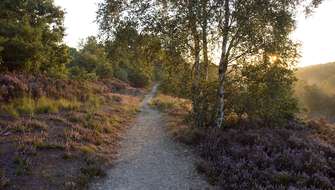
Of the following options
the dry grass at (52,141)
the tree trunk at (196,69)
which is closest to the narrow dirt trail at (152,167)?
the dry grass at (52,141)

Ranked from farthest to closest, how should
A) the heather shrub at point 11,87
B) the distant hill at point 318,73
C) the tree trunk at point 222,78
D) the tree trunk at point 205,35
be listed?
the distant hill at point 318,73 → the heather shrub at point 11,87 → the tree trunk at point 222,78 → the tree trunk at point 205,35

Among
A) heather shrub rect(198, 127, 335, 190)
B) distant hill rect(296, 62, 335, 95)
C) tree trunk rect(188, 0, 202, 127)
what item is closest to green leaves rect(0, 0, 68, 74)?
tree trunk rect(188, 0, 202, 127)

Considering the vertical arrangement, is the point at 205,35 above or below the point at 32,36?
below

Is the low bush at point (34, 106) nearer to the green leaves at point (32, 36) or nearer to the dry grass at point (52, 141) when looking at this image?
the dry grass at point (52, 141)

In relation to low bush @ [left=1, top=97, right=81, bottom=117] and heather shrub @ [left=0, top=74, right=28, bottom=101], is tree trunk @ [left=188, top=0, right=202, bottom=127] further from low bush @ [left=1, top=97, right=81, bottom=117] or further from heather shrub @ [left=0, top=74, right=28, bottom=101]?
heather shrub @ [left=0, top=74, right=28, bottom=101]

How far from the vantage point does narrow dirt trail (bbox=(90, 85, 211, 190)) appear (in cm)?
898

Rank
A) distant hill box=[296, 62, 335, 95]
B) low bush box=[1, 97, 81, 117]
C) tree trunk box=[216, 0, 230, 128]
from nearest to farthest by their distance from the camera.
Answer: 1. low bush box=[1, 97, 81, 117]
2. tree trunk box=[216, 0, 230, 128]
3. distant hill box=[296, 62, 335, 95]

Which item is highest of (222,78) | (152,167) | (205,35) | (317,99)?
(205,35)

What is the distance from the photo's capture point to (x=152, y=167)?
413 inches

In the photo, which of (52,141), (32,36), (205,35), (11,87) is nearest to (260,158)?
(205,35)

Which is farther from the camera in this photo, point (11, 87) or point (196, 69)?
point (11, 87)

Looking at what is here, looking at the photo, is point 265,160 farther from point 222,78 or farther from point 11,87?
point 11,87

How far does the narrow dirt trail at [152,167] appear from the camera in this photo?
8.98m

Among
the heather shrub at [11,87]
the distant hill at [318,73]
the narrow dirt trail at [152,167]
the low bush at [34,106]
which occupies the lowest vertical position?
the narrow dirt trail at [152,167]
